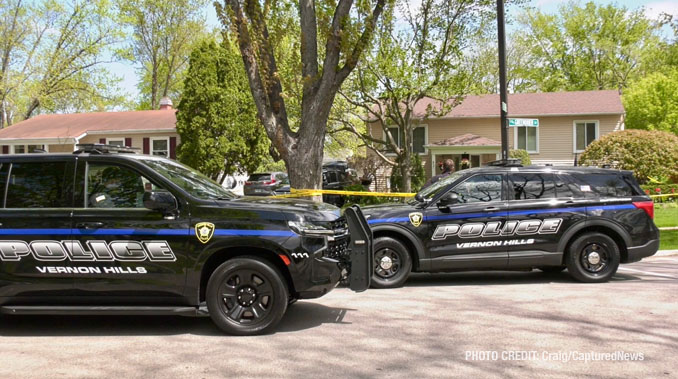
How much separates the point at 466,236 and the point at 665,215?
409 inches

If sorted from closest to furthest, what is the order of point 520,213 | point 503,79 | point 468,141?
point 520,213 < point 503,79 < point 468,141

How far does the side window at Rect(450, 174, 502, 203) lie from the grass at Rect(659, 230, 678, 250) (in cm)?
556

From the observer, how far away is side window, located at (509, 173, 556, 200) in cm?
850

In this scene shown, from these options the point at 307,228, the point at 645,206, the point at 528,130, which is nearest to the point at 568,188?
the point at 645,206

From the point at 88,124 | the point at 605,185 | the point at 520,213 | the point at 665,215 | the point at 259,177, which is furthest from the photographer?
the point at 88,124

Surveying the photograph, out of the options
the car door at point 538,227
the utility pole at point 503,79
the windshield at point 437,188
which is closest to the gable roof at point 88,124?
the utility pole at point 503,79

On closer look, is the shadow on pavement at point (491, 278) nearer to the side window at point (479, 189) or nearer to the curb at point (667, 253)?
the side window at point (479, 189)

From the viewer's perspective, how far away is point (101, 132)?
3309 centimetres

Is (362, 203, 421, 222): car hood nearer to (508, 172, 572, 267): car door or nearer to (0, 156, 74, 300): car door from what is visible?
(508, 172, 572, 267): car door

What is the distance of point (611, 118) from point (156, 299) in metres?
28.6

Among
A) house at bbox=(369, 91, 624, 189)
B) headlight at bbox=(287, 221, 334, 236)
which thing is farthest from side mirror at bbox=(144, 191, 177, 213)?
house at bbox=(369, 91, 624, 189)

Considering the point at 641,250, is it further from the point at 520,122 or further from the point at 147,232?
the point at 147,232

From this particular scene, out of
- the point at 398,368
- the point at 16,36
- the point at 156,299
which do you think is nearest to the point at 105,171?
the point at 156,299

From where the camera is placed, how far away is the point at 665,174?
21.8 m
